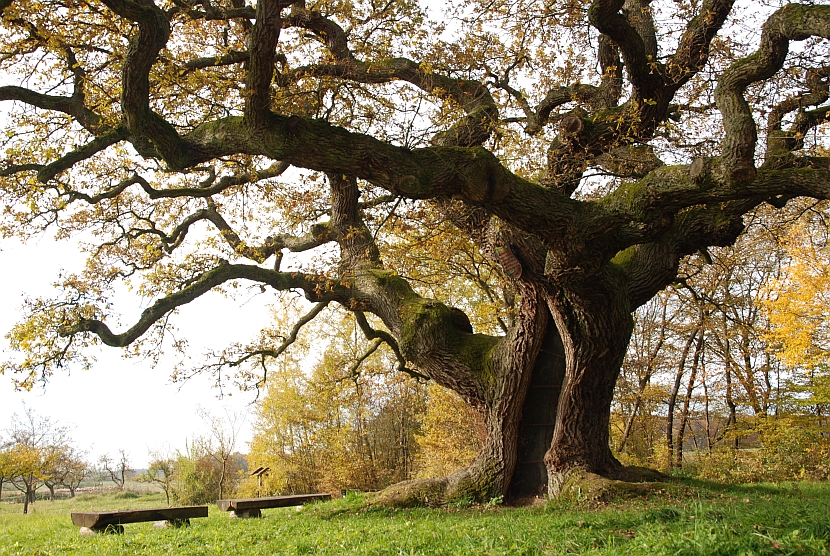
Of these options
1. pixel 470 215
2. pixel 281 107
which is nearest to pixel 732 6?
pixel 470 215

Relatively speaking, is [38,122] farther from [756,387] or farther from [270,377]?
[756,387]

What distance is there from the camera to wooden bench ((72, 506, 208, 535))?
7.35 m

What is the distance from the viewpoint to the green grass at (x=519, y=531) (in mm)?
3510

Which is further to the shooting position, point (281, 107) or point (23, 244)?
point (23, 244)

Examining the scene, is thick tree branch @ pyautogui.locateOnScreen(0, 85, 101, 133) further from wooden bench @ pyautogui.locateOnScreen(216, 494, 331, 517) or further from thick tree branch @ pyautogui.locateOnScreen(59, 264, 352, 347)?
wooden bench @ pyautogui.locateOnScreen(216, 494, 331, 517)

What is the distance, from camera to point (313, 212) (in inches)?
375

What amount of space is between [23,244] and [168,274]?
8.12ft

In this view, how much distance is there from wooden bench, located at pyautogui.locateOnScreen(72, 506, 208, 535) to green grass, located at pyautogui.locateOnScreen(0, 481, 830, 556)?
0.72ft

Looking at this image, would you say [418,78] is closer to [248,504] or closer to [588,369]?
[588,369]

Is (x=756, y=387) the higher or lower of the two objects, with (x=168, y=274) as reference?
lower

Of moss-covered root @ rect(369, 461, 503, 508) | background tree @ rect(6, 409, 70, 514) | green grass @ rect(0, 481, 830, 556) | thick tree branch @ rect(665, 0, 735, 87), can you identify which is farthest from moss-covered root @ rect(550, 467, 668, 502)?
background tree @ rect(6, 409, 70, 514)

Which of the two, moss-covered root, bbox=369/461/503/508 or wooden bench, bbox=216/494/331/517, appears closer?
moss-covered root, bbox=369/461/503/508

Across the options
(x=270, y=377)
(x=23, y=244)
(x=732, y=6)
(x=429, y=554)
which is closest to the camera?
(x=429, y=554)

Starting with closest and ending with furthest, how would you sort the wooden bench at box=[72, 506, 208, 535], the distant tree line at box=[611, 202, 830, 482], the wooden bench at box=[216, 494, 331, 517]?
1. the wooden bench at box=[72, 506, 208, 535]
2. the wooden bench at box=[216, 494, 331, 517]
3. the distant tree line at box=[611, 202, 830, 482]
